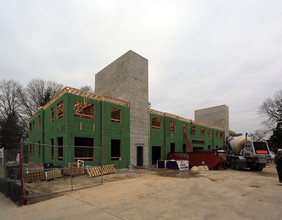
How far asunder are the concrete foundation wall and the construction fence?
120 feet

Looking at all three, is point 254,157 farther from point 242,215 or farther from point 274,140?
point 274,140

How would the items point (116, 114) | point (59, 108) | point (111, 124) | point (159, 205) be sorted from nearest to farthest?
point (159, 205)
point (59, 108)
point (111, 124)
point (116, 114)

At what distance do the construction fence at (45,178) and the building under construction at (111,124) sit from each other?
0.93 m

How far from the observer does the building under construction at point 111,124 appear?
1602cm

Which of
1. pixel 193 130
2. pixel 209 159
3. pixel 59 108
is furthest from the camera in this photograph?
pixel 193 130

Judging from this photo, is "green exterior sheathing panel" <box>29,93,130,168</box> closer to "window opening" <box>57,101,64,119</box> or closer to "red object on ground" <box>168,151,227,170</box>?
"window opening" <box>57,101,64,119</box>

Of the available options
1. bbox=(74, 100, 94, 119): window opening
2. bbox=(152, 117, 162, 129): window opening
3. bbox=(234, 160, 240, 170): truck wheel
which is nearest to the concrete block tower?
bbox=(152, 117, 162, 129): window opening

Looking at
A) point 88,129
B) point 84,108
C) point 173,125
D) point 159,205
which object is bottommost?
point 159,205

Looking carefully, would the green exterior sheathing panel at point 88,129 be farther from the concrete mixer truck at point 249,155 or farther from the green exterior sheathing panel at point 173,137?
the concrete mixer truck at point 249,155

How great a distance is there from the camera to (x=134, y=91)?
21141 mm

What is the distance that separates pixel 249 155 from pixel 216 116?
29098mm

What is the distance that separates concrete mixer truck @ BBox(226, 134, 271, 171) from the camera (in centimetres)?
1812

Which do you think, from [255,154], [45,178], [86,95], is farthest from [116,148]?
[255,154]

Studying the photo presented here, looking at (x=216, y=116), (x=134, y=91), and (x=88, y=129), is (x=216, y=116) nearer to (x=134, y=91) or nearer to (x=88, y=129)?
(x=134, y=91)
